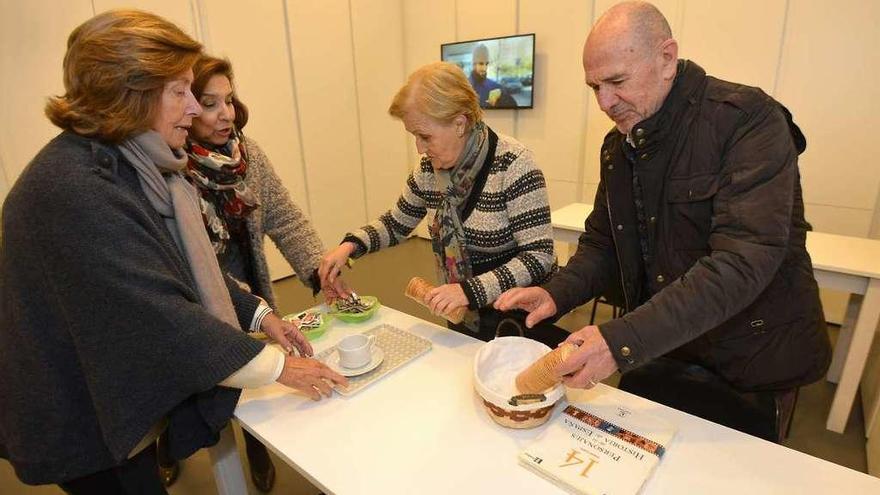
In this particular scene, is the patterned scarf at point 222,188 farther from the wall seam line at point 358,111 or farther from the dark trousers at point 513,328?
the wall seam line at point 358,111

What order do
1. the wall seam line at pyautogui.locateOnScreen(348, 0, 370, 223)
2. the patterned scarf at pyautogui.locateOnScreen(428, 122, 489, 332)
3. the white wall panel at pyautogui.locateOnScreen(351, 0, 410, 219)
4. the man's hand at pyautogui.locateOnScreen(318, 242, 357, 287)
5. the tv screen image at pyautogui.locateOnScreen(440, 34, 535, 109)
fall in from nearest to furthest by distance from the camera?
the patterned scarf at pyautogui.locateOnScreen(428, 122, 489, 332) → the man's hand at pyautogui.locateOnScreen(318, 242, 357, 287) → the tv screen image at pyautogui.locateOnScreen(440, 34, 535, 109) → the wall seam line at pyautogui.locateOnScreen(348, 0, 370, 223) → the white wall panel at pyautogui.locateOnScreen(351, 0, 410, 219)

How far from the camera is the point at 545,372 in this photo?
93 cm

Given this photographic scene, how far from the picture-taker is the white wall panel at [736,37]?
275cm

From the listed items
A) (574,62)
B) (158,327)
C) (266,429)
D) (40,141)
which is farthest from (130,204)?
(574,62)

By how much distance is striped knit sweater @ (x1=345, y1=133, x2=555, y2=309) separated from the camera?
1.39 metres

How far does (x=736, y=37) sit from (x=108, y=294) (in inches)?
134

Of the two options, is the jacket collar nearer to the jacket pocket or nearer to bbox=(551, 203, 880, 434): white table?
the jacket pocket

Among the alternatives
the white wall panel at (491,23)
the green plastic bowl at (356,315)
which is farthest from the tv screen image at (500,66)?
the green plastic bowl at (356,315)

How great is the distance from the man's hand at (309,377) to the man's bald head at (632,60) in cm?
93

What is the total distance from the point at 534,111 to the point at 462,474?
3.43 m

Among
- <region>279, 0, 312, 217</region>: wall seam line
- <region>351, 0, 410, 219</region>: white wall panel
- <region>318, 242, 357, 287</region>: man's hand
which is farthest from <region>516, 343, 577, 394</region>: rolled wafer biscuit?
<region>351, 0, 410, 219</region>: white wall panel

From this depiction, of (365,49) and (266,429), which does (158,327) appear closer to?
(266,429)

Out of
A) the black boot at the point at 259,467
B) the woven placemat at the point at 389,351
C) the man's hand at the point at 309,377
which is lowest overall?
the black boot at the point at 259,467

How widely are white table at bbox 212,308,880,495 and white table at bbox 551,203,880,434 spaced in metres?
1.45
